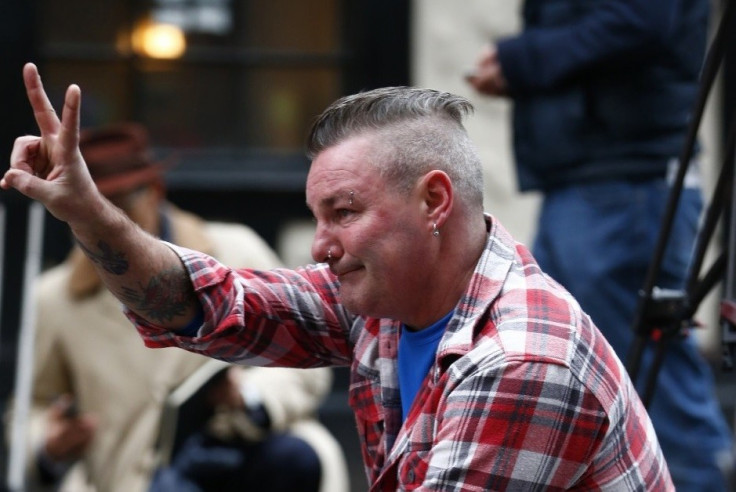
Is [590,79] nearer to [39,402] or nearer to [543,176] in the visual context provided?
[543,176]

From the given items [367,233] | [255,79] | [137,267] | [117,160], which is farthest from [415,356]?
[255,79]

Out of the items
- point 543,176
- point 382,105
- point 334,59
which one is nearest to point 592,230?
point 543,176

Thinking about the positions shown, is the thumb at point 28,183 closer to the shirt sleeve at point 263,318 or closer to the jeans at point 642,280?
the shirt sleeve at point 263,318

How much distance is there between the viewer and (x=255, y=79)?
22.1 feet

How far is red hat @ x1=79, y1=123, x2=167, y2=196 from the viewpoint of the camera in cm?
451

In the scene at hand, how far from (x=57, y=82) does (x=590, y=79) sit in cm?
345

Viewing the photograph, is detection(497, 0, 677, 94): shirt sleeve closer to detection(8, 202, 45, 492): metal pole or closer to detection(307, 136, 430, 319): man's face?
detection(307, 136, 430, 319): man's face

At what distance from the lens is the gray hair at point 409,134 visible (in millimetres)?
2264

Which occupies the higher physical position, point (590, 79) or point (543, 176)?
point (590, 79)

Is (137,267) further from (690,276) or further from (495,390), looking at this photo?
(690,276)

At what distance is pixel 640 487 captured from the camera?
2234mm

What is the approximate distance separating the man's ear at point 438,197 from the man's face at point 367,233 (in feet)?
0.05

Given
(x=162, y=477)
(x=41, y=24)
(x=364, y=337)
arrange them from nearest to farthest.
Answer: (x=364, y=337)
(x=162, y=477)
(x=41, y=24)

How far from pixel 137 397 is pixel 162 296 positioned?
2.06 m
